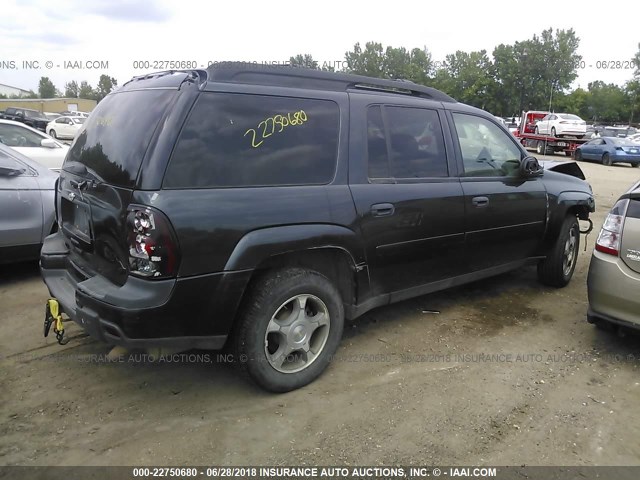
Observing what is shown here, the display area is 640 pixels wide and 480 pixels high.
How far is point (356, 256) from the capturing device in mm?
3375

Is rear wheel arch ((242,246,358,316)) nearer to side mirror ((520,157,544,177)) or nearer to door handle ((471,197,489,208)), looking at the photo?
door handle ((471,197,489,208))

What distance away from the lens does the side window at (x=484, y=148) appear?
165 inches

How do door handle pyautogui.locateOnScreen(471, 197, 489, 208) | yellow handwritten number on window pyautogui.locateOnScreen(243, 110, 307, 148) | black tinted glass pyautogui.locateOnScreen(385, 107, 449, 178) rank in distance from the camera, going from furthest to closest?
door handle pyautogui.locateOnScreen(471, 197, 489, 208) → black tinted glass pyautogui.locateOnScreen(385, 107, 449, 178) → yellow handwritten number on window pyautogui.locateOnScreen(243, 110, 307, 148)

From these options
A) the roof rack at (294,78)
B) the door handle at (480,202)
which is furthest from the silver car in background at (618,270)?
the roof rack at (294,78)

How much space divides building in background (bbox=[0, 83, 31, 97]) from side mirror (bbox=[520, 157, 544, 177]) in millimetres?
128883

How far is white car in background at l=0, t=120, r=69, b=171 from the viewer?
7770mm

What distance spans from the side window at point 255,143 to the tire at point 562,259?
117 inches

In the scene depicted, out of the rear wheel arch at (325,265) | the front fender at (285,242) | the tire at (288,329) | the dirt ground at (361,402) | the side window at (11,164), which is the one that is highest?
the side window at (11,164)

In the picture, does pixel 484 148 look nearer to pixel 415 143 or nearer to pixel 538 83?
pixel 415 143

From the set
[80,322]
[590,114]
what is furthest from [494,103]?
[80,322]

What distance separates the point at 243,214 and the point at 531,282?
13.0ft

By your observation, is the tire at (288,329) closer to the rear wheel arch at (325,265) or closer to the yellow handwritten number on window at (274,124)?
the rear wheel arch at (325,265)

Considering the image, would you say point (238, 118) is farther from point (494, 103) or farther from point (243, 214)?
point (494, 103)

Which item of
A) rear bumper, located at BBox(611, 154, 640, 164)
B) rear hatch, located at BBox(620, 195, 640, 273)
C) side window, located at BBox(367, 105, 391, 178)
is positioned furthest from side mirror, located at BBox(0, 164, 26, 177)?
rear bumper, located at BBox(611, 154, 640, 164)
